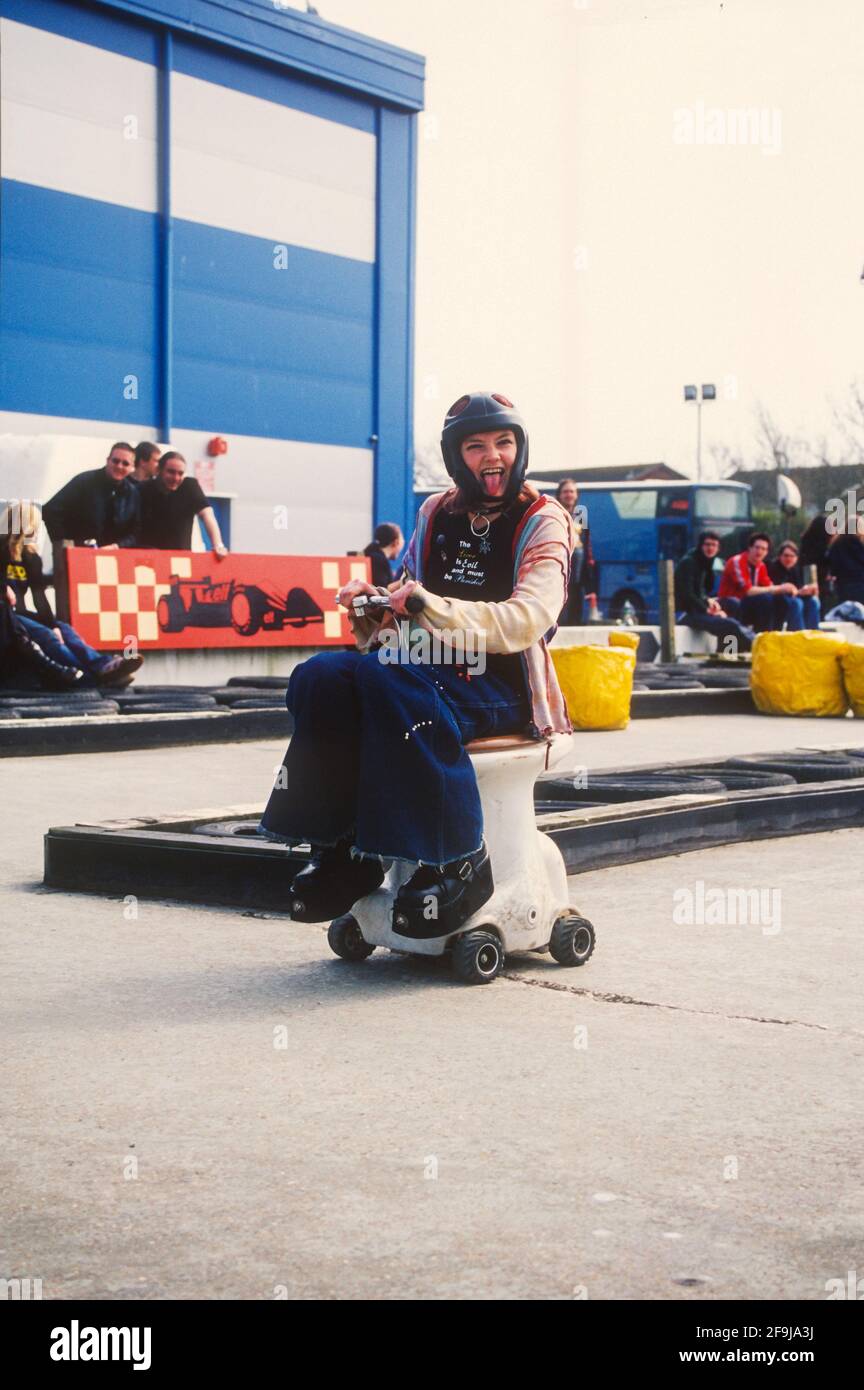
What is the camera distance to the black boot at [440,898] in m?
4.05

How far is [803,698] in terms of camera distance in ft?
45.9

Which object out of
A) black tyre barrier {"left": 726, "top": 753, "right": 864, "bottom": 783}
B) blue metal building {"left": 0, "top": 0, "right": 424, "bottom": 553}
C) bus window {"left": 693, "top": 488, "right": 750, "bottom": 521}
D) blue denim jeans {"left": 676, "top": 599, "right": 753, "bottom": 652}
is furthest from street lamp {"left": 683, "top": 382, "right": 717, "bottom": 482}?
black tyre barrier {"left": 726, "top": 753, "right": 864, "bottom": 783}

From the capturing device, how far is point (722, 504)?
132 feet

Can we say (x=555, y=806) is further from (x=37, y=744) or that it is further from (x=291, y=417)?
(x=291, y=417)

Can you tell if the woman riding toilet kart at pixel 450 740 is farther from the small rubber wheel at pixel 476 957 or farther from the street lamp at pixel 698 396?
the street lamp at pixel 698 396

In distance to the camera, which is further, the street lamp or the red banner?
the street lamp

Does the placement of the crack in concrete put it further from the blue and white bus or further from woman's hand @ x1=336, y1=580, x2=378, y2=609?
the blue and white bus

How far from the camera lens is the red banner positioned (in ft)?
41.2

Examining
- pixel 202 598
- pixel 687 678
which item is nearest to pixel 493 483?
pixel 202 598

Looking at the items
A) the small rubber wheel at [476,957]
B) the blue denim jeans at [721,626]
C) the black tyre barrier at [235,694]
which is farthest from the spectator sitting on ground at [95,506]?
the small rubber wheel at [476,957]

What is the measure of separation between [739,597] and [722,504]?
22542 mm

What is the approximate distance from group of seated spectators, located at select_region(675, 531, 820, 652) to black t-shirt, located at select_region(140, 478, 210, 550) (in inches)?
245

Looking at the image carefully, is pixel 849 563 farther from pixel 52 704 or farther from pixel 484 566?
pixel 484 566

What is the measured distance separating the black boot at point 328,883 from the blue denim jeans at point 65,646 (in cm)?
735
